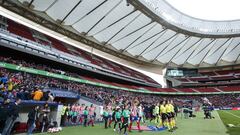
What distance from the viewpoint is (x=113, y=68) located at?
5109 centimetres

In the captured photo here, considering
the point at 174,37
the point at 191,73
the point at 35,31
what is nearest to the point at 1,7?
the point at 35,31

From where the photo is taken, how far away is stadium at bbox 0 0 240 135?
15.0m

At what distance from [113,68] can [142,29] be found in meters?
12.0

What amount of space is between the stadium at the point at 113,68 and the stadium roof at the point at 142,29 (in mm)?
179

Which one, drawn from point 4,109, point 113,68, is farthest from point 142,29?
point 4,109

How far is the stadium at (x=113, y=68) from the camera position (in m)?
15.0

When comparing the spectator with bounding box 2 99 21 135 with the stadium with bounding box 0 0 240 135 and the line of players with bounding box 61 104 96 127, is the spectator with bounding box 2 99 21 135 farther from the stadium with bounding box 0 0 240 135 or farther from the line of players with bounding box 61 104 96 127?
the line of players with bounding box 61 104 96 127

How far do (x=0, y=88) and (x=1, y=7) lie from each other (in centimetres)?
2642

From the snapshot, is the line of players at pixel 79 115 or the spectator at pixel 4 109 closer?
the spectator at pixel 4 109

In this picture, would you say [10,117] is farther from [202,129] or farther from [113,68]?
[113,68]

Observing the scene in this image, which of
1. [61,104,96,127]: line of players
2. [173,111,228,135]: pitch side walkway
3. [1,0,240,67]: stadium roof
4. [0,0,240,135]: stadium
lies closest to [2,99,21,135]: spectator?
[0,0,240,135]: stadium

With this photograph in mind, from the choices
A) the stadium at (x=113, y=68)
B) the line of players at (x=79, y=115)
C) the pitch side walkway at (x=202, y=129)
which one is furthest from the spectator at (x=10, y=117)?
the pitch side walkway at (x=202, y=129)

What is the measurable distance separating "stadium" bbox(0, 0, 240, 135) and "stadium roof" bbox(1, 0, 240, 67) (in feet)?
0.59

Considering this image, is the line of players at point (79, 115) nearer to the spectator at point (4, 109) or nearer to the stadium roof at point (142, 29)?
the spectator at point (4, 109)
